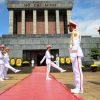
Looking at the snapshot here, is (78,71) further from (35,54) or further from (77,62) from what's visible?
(35,54)

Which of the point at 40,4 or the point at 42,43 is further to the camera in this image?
the point at 40,4

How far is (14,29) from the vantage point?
59.2m

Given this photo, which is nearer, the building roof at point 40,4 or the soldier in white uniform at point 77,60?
the soldier in white uniform at point 77,60

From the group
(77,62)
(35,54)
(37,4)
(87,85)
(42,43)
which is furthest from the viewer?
(37,4)

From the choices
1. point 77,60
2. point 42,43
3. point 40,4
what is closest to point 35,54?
point 42,43

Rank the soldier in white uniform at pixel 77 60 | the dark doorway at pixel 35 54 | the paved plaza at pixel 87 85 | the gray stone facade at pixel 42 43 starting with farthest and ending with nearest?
1. the dark doorway at pixel 35 54
2. the gray stone facade at pixel 42 43
3. the soldier in white uniform at pixel 77 60
4. the paved plaza at pixel 87 85

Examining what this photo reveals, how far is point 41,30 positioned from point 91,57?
19.9 metres

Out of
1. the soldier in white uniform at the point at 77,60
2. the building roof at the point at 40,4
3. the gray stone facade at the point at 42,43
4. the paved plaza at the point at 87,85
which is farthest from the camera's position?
the building roof at the point at 40,4

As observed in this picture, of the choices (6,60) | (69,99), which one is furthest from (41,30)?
(69,99)

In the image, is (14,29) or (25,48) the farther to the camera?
(14,29)

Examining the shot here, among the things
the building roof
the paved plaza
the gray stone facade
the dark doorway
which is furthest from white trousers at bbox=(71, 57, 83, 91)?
the building roof

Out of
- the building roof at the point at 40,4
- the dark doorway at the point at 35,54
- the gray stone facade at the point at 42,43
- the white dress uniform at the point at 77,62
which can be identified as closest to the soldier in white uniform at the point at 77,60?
the white dress uniform at the point at 77,62

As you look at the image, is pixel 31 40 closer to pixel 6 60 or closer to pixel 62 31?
Answer: pixel 62 31

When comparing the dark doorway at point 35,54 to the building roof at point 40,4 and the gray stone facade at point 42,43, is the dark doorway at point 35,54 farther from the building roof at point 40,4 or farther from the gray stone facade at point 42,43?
the building roof at point 40,4
